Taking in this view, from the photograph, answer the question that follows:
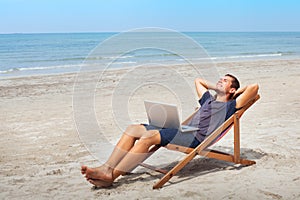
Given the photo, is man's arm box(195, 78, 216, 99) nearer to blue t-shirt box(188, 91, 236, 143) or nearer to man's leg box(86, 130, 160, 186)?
blue t-shirt box(188, 91, 236, 143)

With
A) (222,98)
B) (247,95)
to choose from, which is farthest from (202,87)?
(247,95)

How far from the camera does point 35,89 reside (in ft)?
42.5

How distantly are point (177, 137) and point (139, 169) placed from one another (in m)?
0.80

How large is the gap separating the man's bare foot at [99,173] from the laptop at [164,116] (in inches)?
31.6

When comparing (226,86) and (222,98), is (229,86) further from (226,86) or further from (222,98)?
(222,98)

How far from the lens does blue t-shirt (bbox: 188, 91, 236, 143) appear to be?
445 cm

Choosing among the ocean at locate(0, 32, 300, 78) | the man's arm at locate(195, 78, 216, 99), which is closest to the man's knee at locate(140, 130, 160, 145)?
the man's arm at locate(195, 78, 216, 99)

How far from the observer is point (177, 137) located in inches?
167

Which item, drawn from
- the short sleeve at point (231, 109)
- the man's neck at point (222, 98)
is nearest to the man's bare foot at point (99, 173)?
the short sleeve at point (231, 109)

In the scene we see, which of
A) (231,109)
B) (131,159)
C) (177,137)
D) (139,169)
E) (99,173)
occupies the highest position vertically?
(231,109)

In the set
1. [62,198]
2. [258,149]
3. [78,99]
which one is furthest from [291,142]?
[78,99]

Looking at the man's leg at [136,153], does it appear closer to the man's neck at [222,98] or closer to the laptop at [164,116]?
the laptop at [164,116]

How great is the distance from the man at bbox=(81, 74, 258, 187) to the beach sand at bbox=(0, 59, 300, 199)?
0.20 metres

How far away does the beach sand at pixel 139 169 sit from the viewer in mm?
3988
